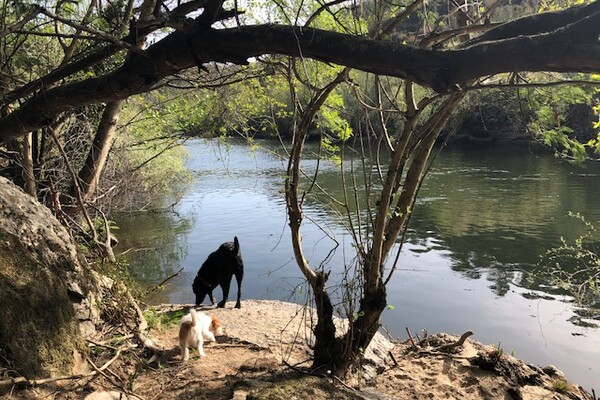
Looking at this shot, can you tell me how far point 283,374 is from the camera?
4910 millimetres

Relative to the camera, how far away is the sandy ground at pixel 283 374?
4.18m

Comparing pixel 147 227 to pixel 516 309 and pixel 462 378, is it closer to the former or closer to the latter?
pixel 516 309

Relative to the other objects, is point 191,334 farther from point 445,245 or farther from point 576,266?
point 445,245

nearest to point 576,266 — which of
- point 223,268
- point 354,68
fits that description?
point 223,268

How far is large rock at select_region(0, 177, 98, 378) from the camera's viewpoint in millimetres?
3934

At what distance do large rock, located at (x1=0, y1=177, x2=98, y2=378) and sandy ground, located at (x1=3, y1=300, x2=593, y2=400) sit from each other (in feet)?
0.85

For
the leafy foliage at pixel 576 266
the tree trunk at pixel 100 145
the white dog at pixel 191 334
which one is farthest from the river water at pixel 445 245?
the tree trunk at pixel 100 145

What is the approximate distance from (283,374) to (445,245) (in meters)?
12.9

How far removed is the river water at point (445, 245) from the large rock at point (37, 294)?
6.71ft

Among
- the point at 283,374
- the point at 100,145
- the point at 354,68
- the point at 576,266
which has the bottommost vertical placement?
the point at 576,266

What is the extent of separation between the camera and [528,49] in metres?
2.62

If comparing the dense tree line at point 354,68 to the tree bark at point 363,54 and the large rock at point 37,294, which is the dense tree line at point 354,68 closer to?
the tree bark at point 363,54

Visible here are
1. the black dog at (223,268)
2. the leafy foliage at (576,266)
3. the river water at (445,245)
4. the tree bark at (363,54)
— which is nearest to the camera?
the tree bark at (363,54)

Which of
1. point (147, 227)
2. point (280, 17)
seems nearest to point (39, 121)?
point (280, 17)
